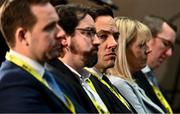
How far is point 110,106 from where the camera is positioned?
2775 mm

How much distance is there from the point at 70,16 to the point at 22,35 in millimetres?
613

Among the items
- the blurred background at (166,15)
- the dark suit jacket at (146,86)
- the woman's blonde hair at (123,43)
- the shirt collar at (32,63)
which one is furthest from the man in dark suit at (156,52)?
the shirt collar at (32,63)

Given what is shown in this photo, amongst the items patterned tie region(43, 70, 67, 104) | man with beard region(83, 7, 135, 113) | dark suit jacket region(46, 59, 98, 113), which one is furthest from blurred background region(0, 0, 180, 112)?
patterned tie region(43, 70, 67, 104)

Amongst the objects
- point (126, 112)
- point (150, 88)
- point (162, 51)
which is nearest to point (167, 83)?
point (162, 51)

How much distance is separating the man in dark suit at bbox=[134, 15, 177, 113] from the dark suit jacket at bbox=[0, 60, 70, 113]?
1966 millimetres

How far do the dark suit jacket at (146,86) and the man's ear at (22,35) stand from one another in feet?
6.10

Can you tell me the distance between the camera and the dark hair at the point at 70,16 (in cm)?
255

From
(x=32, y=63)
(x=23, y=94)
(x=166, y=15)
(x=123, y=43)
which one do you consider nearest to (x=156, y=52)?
(x=123, y=43)

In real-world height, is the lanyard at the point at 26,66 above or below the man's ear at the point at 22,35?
below

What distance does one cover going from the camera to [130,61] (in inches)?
138

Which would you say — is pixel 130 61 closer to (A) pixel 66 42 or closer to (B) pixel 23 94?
(A) pixel 66 42

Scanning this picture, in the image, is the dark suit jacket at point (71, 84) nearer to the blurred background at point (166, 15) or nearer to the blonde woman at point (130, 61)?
the blonde woman at point (130, 61)

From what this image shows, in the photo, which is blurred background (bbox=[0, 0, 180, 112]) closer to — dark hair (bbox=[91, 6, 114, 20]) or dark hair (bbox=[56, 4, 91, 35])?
dark hair (bbox=[91, 6, 114, 20])

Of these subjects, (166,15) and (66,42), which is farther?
(166,15)
